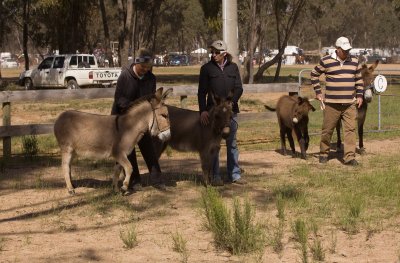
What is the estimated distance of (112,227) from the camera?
812cm

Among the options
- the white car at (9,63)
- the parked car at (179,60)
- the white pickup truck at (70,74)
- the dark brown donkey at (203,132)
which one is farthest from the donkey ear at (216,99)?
the white car at (9,63)

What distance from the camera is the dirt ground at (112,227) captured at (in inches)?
272

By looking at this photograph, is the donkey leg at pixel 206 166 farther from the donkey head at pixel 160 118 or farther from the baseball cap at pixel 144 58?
the baseball cap at pixel 144 58

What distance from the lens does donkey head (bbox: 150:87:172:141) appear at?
30.2ft

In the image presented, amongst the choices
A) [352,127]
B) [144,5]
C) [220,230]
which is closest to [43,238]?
[220,230]

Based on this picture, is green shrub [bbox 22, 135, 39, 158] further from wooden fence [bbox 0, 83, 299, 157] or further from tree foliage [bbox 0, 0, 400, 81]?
tree foliage [bbox 0, 0, 400, 81]

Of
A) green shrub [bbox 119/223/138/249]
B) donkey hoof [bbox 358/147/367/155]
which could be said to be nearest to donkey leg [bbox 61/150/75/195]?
green shrub [bbox 119/223/138/249]

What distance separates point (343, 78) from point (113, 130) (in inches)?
172

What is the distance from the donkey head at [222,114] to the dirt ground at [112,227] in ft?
3.11

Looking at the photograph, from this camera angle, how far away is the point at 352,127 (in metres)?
12.2

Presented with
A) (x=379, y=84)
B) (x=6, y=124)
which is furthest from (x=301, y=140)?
(x=6, y=124)

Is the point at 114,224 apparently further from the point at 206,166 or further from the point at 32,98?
the point at 32,98

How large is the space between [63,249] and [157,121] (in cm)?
260

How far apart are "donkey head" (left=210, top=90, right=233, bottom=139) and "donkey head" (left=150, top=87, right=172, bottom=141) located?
857 mm
